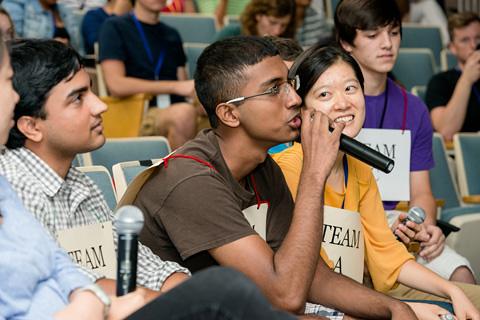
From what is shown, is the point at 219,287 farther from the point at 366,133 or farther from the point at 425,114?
the point at 425,114

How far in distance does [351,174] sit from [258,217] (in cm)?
52

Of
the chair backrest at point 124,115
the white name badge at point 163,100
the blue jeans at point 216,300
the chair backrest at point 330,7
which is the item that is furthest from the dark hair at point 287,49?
the chair backrest at point 330,7

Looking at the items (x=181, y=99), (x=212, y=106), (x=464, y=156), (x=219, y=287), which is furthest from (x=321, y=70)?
(x=181, y=99)

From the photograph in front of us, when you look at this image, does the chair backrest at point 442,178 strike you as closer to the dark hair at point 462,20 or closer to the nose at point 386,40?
the nose at point 386,40

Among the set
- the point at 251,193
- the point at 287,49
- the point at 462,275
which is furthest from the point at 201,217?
the point at 462,275

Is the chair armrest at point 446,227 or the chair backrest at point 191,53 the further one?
the chair backrest at point 191,53

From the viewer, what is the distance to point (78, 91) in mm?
2512

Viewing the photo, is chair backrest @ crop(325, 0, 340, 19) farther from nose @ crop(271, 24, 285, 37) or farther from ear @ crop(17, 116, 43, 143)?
ear @ crop(17, 116, 43, 143)

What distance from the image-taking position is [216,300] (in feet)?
6.21

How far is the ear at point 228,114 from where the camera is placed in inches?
110

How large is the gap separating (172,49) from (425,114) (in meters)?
2.12

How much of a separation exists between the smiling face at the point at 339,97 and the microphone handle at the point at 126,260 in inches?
51.7

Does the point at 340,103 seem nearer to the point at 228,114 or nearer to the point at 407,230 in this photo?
the point at 228,114

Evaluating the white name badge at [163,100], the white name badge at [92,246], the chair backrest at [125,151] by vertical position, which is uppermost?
the white name badge at [92,246]
